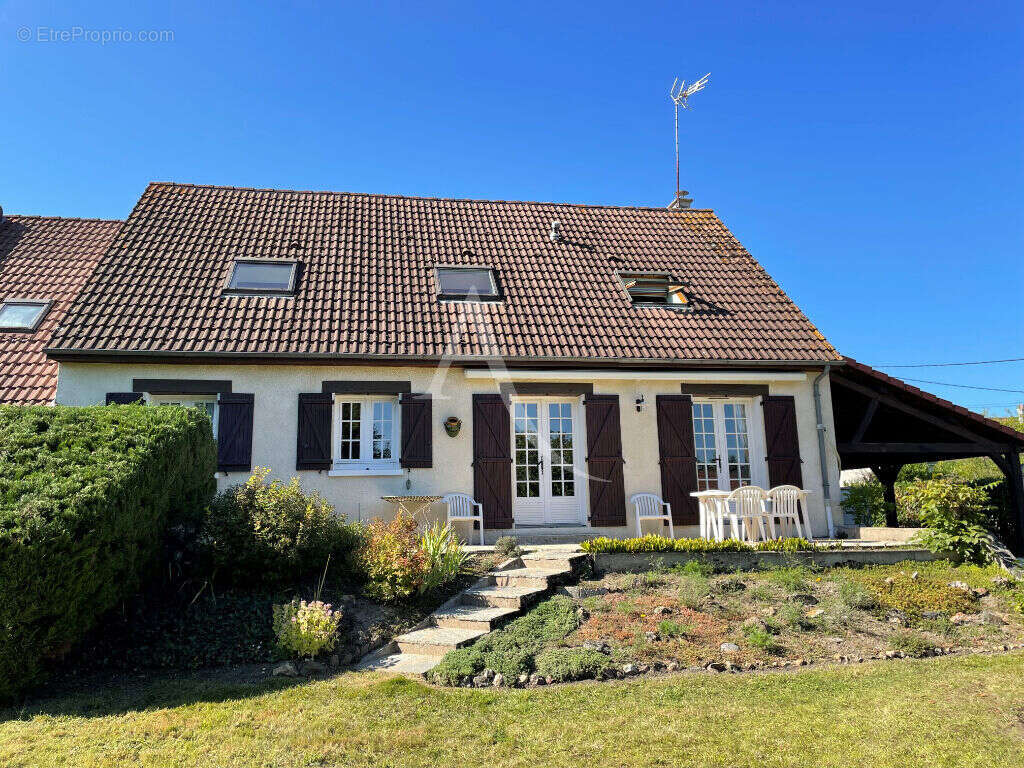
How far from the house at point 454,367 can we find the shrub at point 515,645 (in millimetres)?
3537

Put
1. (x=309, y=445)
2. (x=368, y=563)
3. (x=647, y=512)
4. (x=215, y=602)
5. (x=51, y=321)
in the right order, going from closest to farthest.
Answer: (x=215, y=602) → (x=368, y=563) → (x=309, y=445) → (x=647, y=512) → (x=51, y=321)

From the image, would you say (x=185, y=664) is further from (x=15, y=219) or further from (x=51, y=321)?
(x=15, y=219)

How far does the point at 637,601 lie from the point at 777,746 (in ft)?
10.1

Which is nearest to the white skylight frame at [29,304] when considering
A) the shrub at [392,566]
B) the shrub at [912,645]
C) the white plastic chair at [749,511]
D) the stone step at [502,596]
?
the shrub at [392,566]

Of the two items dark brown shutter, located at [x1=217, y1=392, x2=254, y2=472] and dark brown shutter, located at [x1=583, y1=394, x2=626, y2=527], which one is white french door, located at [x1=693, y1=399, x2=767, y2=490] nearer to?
dark brown shutter, located at [x1=583, y1=394, x2=626, y2=527]

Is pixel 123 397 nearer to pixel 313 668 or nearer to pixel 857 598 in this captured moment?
pixel 313 668

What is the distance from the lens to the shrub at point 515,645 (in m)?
5.86

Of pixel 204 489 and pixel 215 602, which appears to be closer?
pixel 215 602

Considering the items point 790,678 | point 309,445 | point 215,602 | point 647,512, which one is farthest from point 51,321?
point 790,678

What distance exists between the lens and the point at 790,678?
18.6 ft

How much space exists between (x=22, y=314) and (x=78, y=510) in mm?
8762

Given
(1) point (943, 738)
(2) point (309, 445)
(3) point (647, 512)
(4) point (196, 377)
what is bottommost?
(1) point (943, 738)

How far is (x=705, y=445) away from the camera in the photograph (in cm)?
1180

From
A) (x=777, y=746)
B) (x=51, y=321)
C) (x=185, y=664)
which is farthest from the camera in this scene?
(x=51, y=321)
